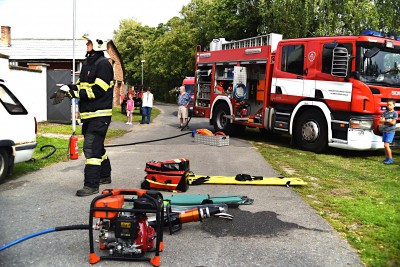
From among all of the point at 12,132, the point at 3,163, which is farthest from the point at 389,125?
the point at 3,163

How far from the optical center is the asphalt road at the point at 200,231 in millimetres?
3885

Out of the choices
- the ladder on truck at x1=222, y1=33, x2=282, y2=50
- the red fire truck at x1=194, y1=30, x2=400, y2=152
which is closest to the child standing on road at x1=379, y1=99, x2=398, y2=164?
the red fire truck at x1=194, y1=30, x2=400, y2=152

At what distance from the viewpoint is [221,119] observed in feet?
48.6

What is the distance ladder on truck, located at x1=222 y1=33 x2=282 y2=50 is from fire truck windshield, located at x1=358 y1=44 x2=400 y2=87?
2.95 meters

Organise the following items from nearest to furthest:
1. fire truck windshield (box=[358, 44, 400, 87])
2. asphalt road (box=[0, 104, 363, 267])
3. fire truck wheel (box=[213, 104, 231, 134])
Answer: asphalt road (box=[0, 104, 363, 267]), fire truck windshield (box=[358, 44, 400, 87]), fire truck wheel (box=[213, 104, 231, 134])

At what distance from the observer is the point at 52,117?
17.6 m

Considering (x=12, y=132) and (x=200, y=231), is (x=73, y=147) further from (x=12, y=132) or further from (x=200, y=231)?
(x=200, y=231)

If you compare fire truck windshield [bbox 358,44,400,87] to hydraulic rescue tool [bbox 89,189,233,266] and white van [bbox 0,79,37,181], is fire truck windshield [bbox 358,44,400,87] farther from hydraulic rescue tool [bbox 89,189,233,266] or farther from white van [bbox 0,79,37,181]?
hydraulic rescue tool [bbox 89,189,233,266]

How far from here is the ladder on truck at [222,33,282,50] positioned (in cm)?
1224

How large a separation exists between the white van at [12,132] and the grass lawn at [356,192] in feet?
15.2

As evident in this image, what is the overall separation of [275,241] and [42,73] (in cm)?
1519

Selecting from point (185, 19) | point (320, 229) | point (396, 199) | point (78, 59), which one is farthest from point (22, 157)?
point (185, 19)

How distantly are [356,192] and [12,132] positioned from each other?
5.66 metres

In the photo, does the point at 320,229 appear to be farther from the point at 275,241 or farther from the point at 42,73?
the point at 42,73
